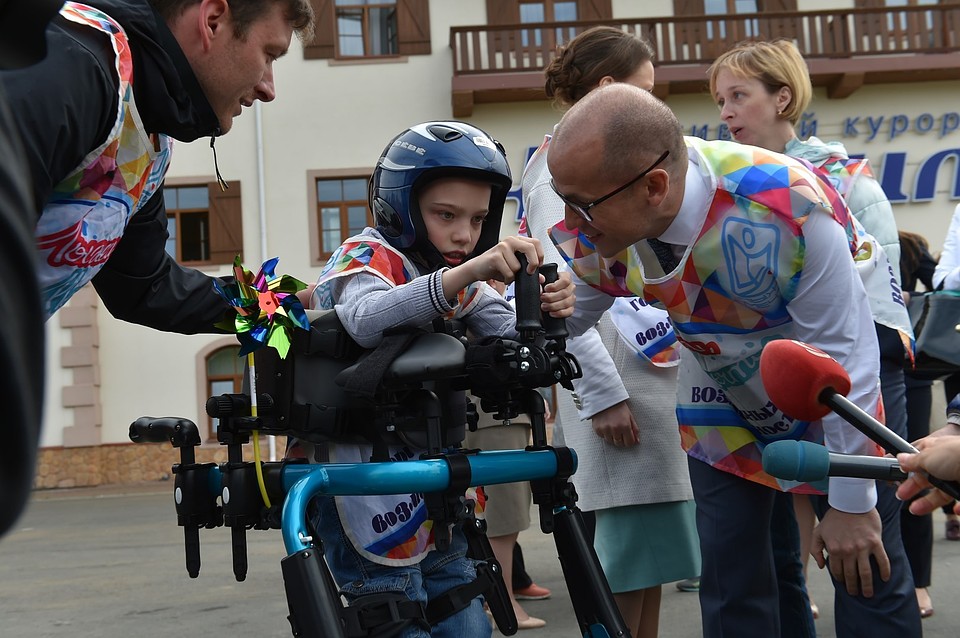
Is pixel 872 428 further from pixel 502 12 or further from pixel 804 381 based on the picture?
pixel 502 12

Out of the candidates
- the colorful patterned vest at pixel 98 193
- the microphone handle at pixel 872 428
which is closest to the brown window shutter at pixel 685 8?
the colorful patterned vest at pixel 98 193

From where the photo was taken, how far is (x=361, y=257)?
259 centimetres

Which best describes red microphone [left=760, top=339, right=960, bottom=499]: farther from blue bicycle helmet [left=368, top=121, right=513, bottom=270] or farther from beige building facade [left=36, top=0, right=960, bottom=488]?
beige building facade [left=36, top=0, right=960, bottom=488]

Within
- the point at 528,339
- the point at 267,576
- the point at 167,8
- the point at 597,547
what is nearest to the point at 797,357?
the point at 528,339

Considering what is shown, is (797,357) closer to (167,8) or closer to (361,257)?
(361,257)

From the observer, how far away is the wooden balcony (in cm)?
1836

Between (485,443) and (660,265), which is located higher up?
(660,265)

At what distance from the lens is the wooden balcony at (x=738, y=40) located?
1836 cm

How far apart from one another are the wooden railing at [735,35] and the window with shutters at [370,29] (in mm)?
816

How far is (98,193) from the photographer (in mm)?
1931

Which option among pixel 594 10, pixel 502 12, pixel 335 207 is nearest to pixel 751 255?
pixel 335 207

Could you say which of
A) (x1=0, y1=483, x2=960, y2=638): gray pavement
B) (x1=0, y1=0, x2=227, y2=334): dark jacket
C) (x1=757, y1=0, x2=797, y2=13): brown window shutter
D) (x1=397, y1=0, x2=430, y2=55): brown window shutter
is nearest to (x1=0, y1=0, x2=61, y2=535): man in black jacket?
(x1=0, y1=0, x2=227, y2=334): dark jacket

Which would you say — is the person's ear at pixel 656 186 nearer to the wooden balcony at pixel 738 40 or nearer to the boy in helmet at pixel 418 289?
the boy in helmet at pixel 418 289

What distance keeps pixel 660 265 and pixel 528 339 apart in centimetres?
66
